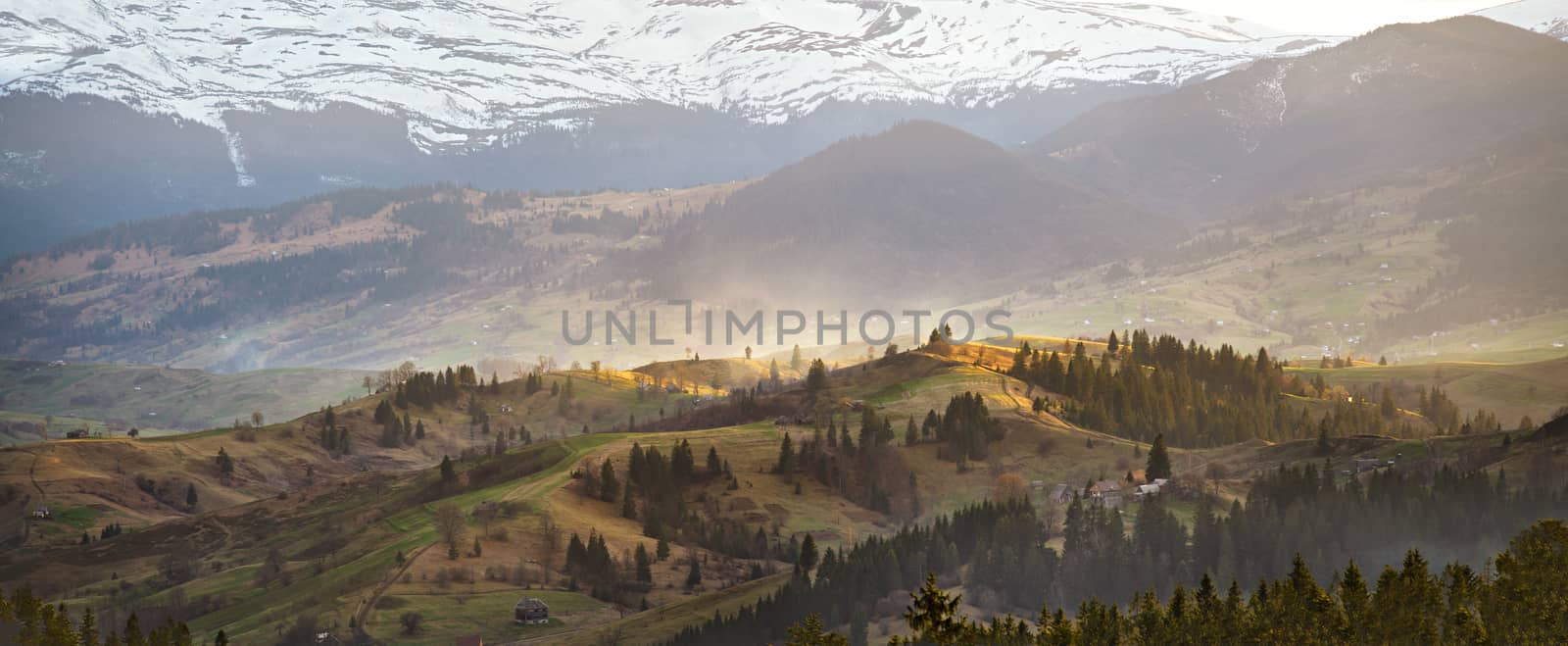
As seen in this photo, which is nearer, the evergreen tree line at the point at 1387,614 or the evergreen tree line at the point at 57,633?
the evergreen tree line at the point at 1387,614

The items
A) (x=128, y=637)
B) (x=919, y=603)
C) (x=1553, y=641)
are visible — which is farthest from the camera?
(x=128, y=637)

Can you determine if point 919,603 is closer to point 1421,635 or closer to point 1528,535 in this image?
point 1421,635

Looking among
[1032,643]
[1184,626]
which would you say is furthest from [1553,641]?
[1032,643]

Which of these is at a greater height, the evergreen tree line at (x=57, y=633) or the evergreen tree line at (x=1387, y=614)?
the evergreen tree line at (x=1387, y=614)

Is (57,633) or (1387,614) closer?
(1387,614)

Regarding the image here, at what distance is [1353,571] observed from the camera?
15550cm

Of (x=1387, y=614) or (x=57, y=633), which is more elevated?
(x=1387, y=614)

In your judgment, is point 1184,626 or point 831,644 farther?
point 1184,626

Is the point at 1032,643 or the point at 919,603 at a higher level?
the point at 919,603

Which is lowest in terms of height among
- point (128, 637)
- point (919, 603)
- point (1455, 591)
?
point (128, 637)

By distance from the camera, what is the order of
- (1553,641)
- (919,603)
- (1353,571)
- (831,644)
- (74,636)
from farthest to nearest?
(74,636), (1353,571), (1553,641), (831,644), (919,603)

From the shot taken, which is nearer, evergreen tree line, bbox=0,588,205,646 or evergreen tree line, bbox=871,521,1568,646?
evergreen tree line, bbox=871,521,1568,646

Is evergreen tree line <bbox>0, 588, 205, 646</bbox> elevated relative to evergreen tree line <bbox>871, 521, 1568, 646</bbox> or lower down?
lower down

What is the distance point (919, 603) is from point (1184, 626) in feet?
255
